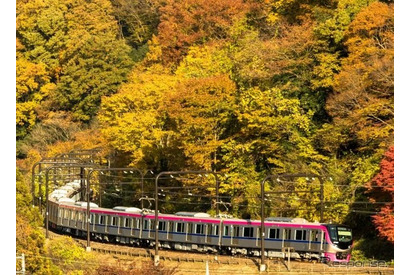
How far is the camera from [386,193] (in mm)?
36375

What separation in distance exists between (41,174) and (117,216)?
7.79 m

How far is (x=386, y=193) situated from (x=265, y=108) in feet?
33.4

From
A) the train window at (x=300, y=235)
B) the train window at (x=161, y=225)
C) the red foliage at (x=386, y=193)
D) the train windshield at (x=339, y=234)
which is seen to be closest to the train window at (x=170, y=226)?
the train window at (x=161, y=225)

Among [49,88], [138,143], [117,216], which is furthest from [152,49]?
[117,216]

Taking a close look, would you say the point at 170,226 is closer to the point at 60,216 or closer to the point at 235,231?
the point at 235,231

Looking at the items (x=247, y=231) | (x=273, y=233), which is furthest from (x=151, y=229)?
(x=273, y=233)

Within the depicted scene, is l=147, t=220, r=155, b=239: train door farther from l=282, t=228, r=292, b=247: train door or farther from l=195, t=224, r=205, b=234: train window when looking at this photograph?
l=282, t=228, r=292, b=247: train door

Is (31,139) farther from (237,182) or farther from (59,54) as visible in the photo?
(237,182)

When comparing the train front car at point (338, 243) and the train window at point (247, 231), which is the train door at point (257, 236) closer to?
the train window at point (247, 231)

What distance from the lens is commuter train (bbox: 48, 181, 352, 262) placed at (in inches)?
1480

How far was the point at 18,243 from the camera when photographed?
33969mm

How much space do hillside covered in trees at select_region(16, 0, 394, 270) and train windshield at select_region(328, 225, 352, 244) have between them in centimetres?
124

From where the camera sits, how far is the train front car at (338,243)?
37.3m

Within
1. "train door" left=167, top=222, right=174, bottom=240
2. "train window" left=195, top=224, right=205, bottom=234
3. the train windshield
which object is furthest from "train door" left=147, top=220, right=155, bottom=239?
the train windshield
